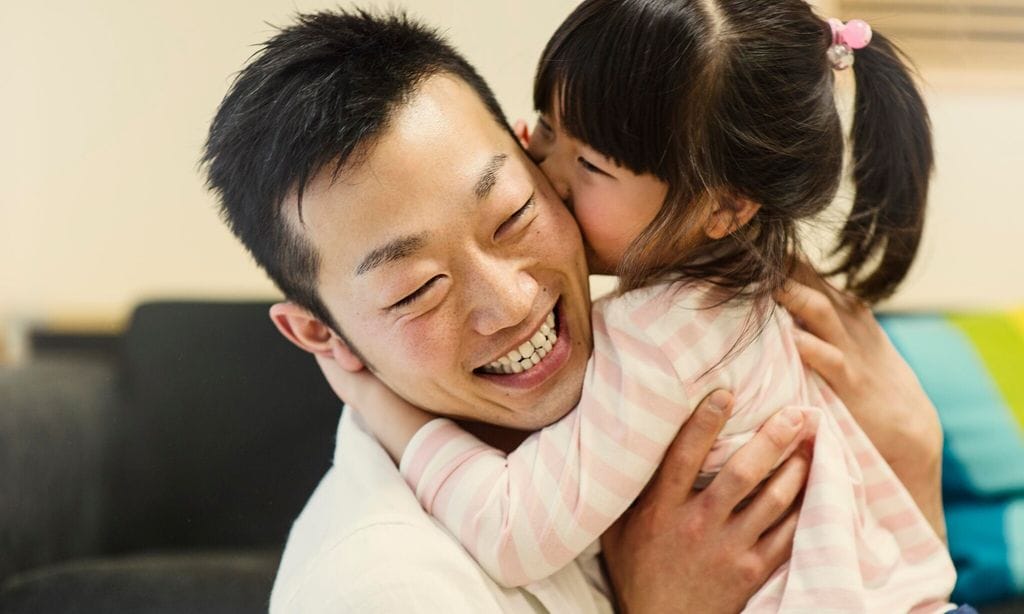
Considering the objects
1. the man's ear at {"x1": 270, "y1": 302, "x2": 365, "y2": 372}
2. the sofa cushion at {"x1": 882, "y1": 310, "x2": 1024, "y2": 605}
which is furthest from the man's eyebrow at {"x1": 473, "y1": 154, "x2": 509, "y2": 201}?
the sofa cushion at {"x1": 882, "y1": 310, "x2": 1024, "y2": 605}

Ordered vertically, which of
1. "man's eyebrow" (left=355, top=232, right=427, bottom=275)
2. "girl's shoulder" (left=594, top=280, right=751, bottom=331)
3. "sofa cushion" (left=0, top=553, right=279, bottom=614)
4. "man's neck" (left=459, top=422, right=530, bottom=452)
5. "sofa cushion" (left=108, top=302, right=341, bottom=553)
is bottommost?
"sofa cushion" (left=0, top=553, right=279, bottom=614)

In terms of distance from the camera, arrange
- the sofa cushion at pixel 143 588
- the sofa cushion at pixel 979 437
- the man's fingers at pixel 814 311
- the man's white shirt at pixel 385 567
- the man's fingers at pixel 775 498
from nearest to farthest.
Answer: the man's white shirt at pixel 385 567 < the man's fingers at pixel 775 498 < the man's fingers at pixel 814 311 < the sofa cushion at pixel 979 437 < the sofa cushion at pixel 143 588

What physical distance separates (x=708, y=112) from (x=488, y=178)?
21cm

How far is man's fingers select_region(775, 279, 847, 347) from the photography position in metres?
1.15

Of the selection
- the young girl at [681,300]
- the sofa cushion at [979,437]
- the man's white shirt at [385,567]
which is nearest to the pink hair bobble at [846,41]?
the young girl at [681,300]

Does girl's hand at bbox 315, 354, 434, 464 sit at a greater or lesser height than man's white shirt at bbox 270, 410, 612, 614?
greater

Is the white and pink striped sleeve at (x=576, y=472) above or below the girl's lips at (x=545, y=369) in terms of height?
below

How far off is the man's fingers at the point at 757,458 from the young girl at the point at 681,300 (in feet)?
0.06

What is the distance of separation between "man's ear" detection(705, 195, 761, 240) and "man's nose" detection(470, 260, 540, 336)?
0.63 feet

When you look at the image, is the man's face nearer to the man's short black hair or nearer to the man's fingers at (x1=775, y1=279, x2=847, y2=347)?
the man's short black hair

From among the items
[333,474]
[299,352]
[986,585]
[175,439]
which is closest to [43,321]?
[175,439]

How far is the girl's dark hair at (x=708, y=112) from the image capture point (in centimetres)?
97

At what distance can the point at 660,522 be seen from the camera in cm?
106

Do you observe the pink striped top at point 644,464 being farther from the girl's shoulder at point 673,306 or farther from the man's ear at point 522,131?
the man's ear at point 522,131
